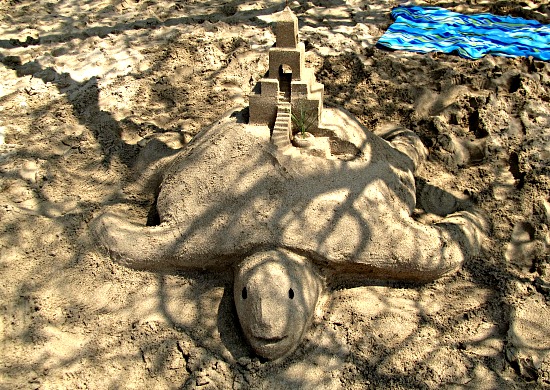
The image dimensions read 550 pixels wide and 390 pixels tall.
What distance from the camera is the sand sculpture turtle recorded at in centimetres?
322

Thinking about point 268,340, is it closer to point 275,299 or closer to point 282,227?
point 275,299

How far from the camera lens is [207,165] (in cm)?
354

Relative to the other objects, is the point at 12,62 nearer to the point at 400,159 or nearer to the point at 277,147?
the point at 277,147

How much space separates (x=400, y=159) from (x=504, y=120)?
1309 mm

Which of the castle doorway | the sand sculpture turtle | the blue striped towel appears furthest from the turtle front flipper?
the blue striped towel

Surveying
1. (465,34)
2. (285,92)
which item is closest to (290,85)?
(285,92)

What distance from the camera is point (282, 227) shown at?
10.7 feet

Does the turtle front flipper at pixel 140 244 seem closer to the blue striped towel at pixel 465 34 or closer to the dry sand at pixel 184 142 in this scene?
the dry sand at pixel 184 142

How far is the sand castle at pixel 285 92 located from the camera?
3.55m

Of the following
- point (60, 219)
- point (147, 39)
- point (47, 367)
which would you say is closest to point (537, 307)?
point (47, 367)

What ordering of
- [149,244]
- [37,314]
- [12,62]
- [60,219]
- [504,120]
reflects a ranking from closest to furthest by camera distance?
[37,314] → [149,244] → [60,219] → [504,120] → [12,62]

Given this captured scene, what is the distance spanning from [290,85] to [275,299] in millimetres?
1586

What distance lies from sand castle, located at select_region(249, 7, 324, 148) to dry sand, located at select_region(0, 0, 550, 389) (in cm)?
111

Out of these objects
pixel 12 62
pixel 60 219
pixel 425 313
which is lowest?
pixel 425 313
